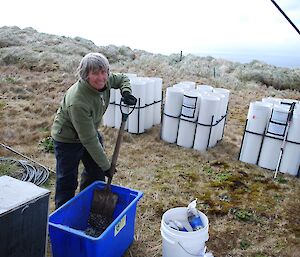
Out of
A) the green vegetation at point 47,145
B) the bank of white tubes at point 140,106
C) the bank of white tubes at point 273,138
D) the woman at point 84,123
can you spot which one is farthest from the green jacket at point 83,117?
the bank of white tubes at point 273,138

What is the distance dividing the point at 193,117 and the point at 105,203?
2.24 meters

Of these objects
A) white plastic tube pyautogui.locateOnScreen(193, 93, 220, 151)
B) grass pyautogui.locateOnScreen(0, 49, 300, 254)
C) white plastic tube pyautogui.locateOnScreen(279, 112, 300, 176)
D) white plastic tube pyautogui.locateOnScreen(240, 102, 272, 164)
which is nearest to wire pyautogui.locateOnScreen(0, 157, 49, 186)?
grass pyautogui.locateOnScreen(0, 49, 300, 254)

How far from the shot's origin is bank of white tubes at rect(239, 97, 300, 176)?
3740 mm

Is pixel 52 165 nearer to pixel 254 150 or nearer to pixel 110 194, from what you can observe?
pixel 110 194

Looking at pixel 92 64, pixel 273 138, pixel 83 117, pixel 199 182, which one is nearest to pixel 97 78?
pixel 92 64

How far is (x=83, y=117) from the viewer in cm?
199

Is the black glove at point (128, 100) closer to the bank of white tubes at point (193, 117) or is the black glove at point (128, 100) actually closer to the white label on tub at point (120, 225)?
the white label on tub at point (120, 225)

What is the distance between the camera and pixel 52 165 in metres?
3.75

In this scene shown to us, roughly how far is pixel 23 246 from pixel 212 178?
2531mm

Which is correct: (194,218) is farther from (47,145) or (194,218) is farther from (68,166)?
(47,145)

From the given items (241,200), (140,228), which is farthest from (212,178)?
(140,228)

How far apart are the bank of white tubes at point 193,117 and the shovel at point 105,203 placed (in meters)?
2.00

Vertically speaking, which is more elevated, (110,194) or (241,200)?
(110,194)

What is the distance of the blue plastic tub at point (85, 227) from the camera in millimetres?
1826
